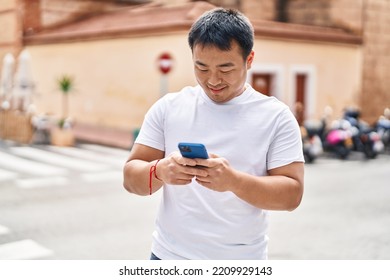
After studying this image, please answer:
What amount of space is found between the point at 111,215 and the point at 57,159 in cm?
217

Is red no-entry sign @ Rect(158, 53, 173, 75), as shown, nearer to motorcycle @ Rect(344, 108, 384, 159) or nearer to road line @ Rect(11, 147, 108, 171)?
road line @ Rect(11, 147, 108, 171)

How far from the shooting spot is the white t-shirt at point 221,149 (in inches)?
47.7

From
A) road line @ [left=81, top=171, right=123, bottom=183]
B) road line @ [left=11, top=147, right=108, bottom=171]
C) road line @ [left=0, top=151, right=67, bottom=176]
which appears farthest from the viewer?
road line @ [left=11, top=147, right=108, bottom=171]

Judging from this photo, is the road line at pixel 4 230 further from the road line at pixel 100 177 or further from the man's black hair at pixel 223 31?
the man's black hair at pixel 223 31

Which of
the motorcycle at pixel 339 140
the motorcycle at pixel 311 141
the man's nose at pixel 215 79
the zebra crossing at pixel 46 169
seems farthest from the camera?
the motorcycle at pixel 339 140

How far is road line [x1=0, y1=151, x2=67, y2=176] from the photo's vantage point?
471 cm

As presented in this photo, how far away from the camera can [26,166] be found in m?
5.07

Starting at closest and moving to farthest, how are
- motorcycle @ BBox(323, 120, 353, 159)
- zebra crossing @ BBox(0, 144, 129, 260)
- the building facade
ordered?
zebra crossing @ BBox(0, 144, 129, 260), motorcycle @ BBox(323, 120, 353, 159), the building facade

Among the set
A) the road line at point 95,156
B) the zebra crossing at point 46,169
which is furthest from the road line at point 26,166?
the road line at point 95,156

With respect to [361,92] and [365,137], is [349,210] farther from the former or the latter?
[361,92]

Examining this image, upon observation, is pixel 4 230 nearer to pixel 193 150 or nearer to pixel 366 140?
pixel 193 150

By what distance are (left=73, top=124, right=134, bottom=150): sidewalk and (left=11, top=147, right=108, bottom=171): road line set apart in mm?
1362

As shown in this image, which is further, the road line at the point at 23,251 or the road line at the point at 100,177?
the road line at the point at 100,177

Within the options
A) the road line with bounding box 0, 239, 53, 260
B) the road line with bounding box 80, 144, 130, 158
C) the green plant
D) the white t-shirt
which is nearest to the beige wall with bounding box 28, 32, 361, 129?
the green plant
